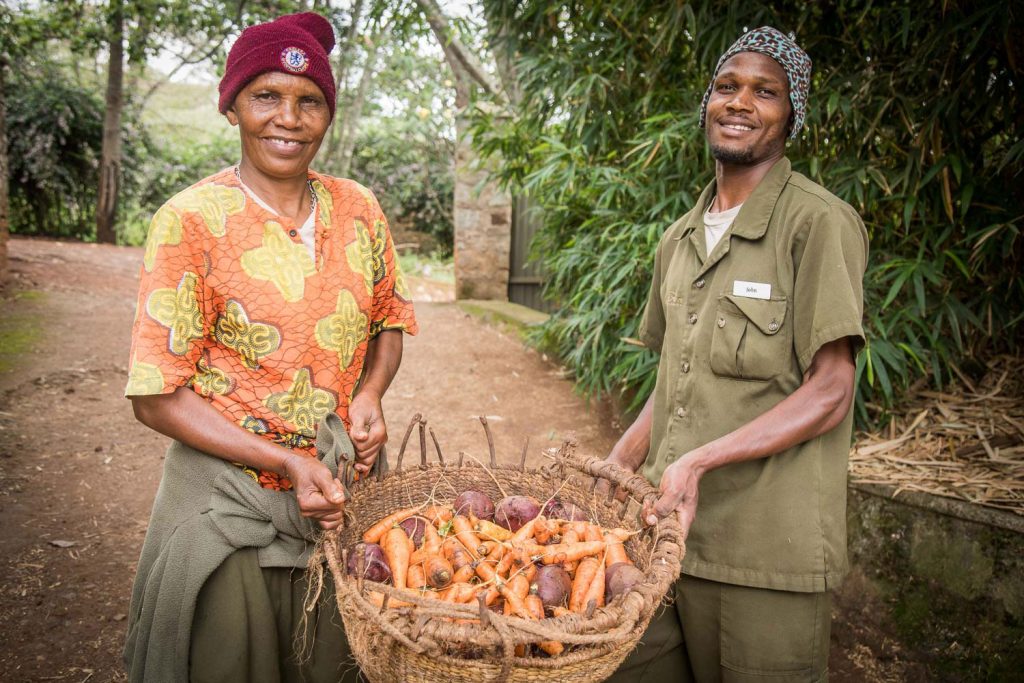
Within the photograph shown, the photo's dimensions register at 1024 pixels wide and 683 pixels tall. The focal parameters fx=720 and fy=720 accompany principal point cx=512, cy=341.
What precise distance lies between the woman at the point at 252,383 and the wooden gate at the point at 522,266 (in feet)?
21.6

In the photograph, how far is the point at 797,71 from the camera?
1.79 meters

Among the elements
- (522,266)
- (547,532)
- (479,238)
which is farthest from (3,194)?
(547,532)

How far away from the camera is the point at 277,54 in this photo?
159 centimetres

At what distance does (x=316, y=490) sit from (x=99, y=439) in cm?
368

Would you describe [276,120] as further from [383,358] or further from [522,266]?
[522,266]

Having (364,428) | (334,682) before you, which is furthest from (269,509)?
(334,682)

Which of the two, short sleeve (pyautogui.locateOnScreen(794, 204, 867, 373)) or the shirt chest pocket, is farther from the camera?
the shirt chest pocket

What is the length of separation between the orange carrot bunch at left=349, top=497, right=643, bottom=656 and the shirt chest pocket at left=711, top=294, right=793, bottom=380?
0.48 meters

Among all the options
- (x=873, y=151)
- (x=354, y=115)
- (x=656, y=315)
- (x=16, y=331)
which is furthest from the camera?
(x=354, y=115)

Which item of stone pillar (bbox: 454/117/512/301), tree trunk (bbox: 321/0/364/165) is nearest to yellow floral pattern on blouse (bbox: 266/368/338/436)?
stone pillar (bbox: 454/117/512/301)

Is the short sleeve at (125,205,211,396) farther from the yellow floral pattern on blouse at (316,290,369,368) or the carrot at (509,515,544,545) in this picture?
the carrot at (509,515,544,545)

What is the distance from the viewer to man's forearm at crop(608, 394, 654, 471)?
204 cm

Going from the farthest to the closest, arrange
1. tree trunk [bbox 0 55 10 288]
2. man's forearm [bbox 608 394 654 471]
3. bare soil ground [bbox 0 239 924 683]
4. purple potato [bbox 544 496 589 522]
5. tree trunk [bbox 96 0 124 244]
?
1. tree trunk [bbox 96 0 124 244]
2. tree trunk [bbox 0 55 10 288]
3. bare soil ground [bbox 0 239 924 683]
4. man's forearm [bbox 608 394 654 471]
5. purple potato [bbox 544 496 589 522]

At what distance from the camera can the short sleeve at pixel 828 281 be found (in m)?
1.54
